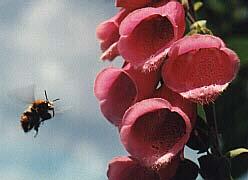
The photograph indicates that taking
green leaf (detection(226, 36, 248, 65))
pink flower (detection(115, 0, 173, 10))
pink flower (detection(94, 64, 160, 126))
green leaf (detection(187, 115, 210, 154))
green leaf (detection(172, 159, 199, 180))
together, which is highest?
pink flower (detection(115, 0, 173, 10))

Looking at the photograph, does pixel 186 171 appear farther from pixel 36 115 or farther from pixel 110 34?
pixel 36 115

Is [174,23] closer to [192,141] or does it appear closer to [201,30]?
[201,30]

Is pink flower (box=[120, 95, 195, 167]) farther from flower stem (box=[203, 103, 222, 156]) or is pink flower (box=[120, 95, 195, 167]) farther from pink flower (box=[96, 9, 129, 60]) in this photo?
pink flower (box=[96, 9, 129, 60])

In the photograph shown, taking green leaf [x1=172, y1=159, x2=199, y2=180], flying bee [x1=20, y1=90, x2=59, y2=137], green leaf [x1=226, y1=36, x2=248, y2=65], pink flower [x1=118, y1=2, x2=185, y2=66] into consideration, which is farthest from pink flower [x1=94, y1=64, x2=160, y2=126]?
flying bee [x1=20, y1=90, x2=59, y2=137]

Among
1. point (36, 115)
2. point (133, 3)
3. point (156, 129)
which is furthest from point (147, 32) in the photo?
point (36, 115)

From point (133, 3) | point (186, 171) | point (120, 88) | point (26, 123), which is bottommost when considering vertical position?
point (26, 123)

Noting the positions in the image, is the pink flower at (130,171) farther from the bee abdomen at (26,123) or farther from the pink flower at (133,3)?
the bee abdomen at (26,123)

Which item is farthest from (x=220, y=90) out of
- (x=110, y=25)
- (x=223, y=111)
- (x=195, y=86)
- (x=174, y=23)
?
(x=223, y=111)
